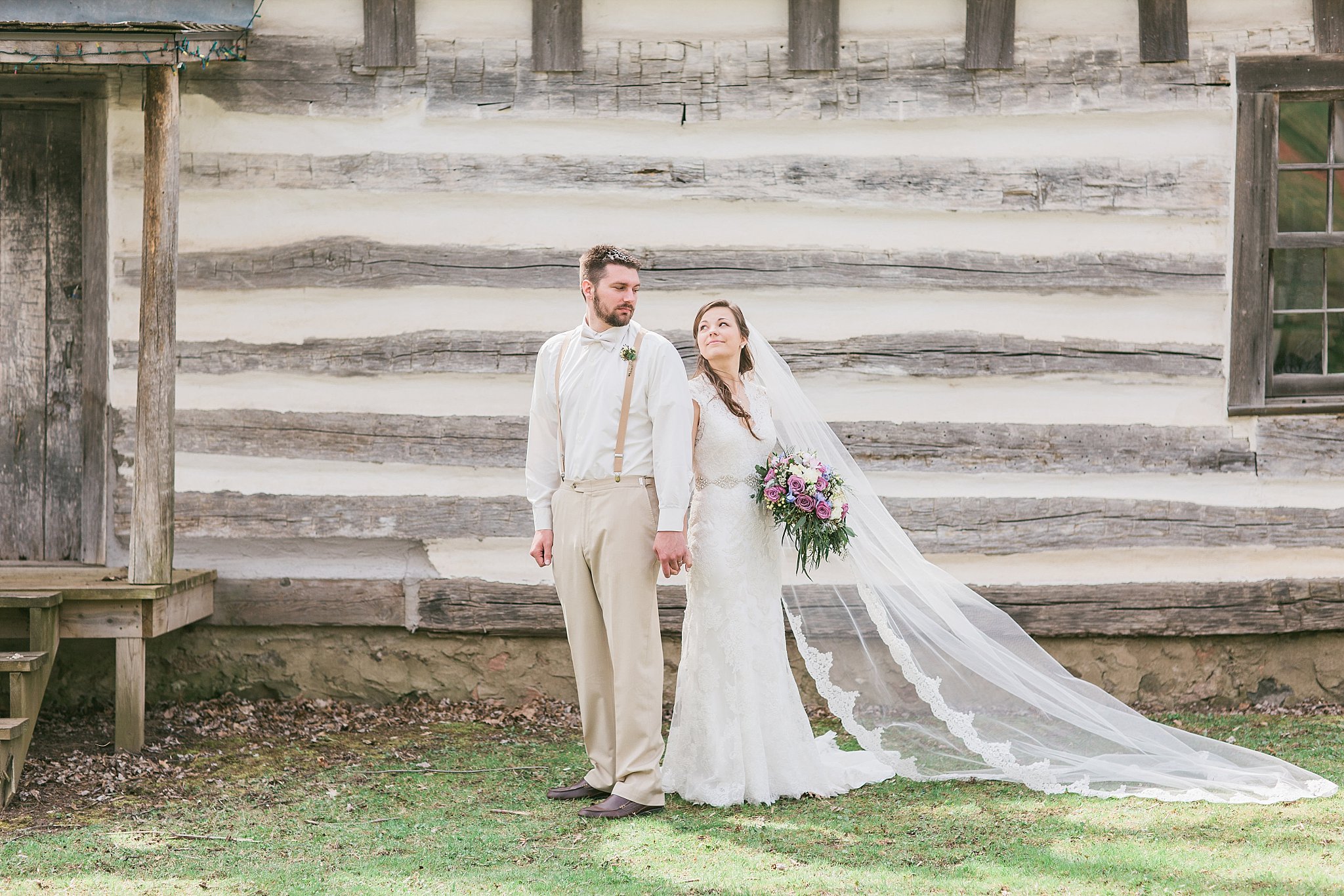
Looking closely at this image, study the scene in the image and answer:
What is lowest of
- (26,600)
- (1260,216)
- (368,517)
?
(26,600)

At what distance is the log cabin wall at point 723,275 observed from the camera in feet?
20.0

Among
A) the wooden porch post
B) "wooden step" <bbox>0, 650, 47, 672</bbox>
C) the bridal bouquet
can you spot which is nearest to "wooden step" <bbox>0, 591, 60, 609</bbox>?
"wooden step" <bbox>0, 650, 47, 672</bbox>

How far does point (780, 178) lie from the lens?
20.1 ft

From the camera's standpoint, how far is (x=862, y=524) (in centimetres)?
510

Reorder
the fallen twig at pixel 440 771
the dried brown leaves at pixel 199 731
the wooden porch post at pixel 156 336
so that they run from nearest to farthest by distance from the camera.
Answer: the dried brown leaves at pixel 199 731 → the fallen twig at pixel 440 771 → the wooden porch post at pixel 156 336

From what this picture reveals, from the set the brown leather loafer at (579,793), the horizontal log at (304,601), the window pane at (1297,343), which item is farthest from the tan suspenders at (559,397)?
the window pane at (1297,343)

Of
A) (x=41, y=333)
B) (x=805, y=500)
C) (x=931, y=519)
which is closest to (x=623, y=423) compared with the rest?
(x=805, y=500)

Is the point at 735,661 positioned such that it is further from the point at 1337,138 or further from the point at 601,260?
the point at 1337,138

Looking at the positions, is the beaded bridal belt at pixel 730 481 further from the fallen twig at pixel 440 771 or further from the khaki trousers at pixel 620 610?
the fallen twig at pixel 440 771

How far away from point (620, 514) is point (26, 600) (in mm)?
2664

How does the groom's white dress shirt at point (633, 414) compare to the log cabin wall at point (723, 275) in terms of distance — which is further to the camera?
the log cabin wall at point (723, 275)

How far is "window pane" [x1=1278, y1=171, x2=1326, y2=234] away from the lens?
6328 mm

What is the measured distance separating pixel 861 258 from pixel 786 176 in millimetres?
572

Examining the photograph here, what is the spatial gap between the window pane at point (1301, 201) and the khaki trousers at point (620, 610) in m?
3.99
